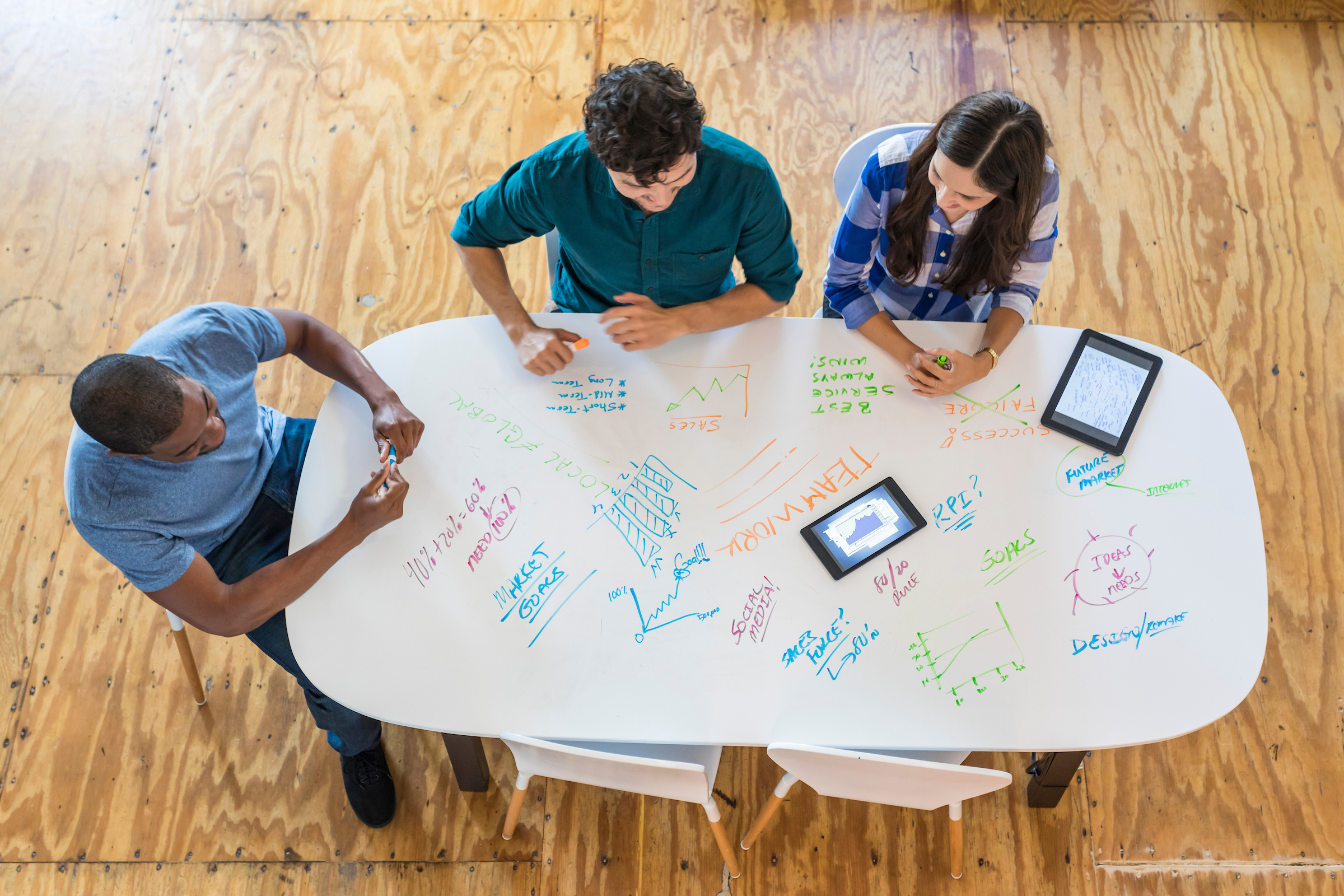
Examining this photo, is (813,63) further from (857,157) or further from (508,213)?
(508,213)

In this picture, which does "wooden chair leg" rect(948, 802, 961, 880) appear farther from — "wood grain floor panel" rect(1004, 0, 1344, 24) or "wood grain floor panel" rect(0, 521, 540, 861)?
"wood grain floor panel" rect(1004, 0, 1344, 24)

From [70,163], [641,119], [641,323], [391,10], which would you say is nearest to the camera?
[641,119]

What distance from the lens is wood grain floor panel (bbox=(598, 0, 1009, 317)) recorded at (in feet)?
8.95

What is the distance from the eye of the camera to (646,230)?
1.56 m

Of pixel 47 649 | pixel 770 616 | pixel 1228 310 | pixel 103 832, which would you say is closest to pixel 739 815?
pixel 770 616

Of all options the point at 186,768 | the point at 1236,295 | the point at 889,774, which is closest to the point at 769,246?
the point at 889,774

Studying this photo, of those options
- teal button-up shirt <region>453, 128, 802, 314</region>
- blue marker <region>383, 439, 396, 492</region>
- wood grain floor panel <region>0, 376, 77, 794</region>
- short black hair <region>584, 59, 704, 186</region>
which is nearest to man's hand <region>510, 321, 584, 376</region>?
teal button-up shirt <region>453, 128, 802, 314</region>

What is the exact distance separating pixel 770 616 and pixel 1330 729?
1.62 meters

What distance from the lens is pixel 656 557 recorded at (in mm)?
1464

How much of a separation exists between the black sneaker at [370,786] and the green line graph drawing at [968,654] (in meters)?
1.27

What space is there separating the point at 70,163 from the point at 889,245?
2692 millimetres

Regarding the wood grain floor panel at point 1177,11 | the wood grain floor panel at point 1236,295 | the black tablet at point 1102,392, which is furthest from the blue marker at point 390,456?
the wood grain floor panel at point 1177,11

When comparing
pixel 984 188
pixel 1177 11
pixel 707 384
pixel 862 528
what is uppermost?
pixel 1177 11

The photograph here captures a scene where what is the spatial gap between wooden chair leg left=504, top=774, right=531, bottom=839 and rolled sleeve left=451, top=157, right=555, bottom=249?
3.54 feet
